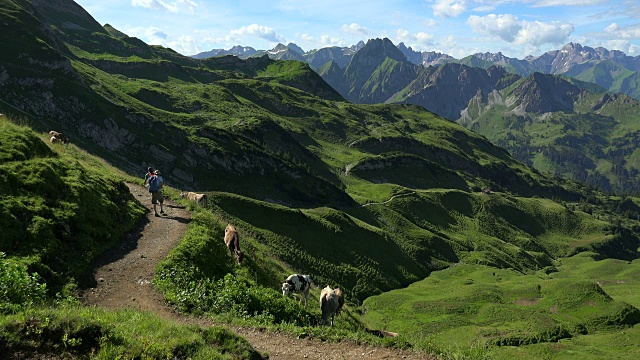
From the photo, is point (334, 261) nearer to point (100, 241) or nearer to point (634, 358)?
point (634, 358)

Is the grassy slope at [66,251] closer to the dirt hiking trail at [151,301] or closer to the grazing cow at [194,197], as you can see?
the dirt hiking trail at [151,301]

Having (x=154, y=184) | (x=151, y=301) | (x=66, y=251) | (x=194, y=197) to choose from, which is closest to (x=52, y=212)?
(x=66, y=251)

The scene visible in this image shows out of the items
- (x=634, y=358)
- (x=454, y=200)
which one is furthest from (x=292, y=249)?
(x=454, y=200)

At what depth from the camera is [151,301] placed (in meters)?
20.5

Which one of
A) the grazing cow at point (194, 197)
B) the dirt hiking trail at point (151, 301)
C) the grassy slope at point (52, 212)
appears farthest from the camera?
the grazing cow at point (194, 197)

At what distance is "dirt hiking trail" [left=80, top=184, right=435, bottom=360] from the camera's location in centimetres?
1861

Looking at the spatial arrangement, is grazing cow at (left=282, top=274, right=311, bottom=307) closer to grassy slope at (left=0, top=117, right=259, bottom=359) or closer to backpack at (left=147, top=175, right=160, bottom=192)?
grassy slope at (left=0, top=117, right=259, bottom=359)

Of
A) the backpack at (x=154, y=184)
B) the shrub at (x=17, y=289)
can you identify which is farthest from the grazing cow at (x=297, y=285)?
the shrub at (x=17, y=289)

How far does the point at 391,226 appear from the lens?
145 metres

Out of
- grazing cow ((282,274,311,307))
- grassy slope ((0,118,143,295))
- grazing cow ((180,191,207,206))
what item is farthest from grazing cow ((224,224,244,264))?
grazing cow ((180,191,207,206))

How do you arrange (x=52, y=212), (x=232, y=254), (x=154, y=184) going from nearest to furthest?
(x=52, y=212)
(x=232, y=254)
(x=154, y=184)

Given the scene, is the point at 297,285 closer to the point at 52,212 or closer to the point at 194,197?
the point at 52,212

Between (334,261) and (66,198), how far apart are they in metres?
80.5

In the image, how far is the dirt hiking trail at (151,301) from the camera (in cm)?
1861
